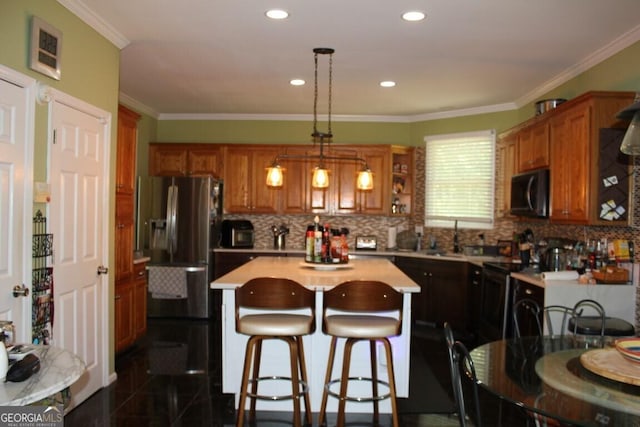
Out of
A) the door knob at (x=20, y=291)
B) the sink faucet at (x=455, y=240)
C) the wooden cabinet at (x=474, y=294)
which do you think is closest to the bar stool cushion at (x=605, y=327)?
the wooden cabinet at (x=474, y=294)

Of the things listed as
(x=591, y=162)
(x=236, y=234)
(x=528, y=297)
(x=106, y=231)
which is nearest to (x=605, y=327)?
(x=528, y=297)

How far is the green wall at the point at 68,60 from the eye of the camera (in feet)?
9.44

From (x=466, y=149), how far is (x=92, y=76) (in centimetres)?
449

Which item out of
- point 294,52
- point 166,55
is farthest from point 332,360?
point 166,55

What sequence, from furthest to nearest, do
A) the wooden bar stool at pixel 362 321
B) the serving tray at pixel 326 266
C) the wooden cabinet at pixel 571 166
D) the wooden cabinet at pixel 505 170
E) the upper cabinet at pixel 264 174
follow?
the upper cabinet at pixel 264 174
the wooden cabinet at pixel 505 170
the serving tray at pixel 326 266
the wooden cabinet at pixel 571 166
the wooden bar stool at pixel 362 321

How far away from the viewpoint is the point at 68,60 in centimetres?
344

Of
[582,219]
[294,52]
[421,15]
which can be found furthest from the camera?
[294,52]

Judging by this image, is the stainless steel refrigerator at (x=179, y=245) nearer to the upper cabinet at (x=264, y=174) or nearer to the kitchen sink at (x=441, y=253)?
the upper cabinet at (x=264, y=174)

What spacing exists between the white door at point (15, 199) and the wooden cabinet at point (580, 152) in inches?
147

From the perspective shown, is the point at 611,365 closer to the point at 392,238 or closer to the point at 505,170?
the point at 505,170

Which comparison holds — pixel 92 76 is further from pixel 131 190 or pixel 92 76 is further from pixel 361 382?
pixel 361 382

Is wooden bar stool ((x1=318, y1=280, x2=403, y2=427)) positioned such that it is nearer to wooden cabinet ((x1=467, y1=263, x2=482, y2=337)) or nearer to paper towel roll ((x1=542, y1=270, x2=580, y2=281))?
paper towel roll ((x1=542, y1=270, x2=580, y2=281))

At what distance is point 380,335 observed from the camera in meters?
3.13

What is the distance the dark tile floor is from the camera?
3428 millimetres
